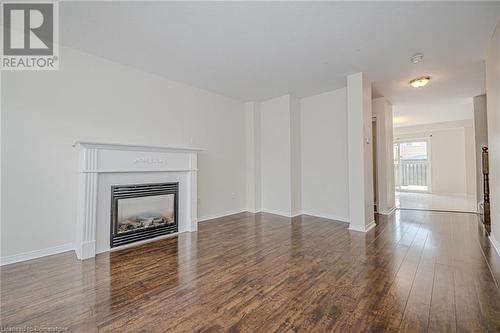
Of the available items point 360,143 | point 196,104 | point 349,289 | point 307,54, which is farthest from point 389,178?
point 196,104

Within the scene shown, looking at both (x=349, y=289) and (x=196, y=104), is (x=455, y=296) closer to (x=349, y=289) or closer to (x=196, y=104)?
(x=349, y=289)

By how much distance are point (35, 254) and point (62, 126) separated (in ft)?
5.28

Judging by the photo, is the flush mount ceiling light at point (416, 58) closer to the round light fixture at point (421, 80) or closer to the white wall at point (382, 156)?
the round light fixture at point (421, 80)

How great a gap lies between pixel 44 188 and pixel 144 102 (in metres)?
1.82

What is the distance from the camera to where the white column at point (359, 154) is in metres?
3.58

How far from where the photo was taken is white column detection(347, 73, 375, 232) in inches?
141

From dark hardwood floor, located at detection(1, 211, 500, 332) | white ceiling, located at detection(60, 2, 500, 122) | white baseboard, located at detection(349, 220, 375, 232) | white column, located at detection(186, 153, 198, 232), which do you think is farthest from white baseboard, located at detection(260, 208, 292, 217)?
white ceiling, located at detection(60, 2, 500, 122)

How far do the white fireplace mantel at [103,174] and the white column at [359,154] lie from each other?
2973mm

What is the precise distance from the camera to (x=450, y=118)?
730 cm

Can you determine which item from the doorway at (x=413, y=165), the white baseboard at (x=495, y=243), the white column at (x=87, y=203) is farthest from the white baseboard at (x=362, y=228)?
the doorway at (x=413, y=165)

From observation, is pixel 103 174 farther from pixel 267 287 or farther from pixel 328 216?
pixel 328 216

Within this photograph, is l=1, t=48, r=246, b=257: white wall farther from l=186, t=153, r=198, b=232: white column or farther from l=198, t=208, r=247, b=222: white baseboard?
l=198, t=208, r=247, b=222: white baseboard

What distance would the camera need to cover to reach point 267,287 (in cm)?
190

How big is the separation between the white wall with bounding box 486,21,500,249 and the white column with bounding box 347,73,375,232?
147cm
